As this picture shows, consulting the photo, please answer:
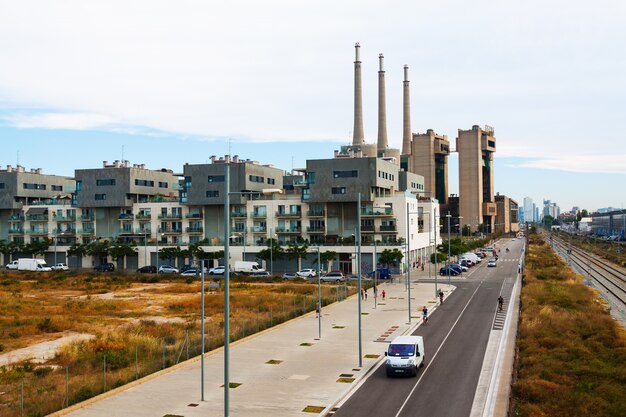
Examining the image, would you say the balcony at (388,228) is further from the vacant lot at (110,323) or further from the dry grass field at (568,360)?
the dry grass field at (568,360)

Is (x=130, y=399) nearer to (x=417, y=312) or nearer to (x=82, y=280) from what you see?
(x=417, y=312)

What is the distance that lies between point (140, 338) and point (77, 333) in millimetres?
8535

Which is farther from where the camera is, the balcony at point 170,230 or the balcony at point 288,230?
the balcony at point 170,230

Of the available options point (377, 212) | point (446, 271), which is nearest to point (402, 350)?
point (446, 271)

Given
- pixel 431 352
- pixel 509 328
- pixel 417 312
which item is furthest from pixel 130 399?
pixel 417 312

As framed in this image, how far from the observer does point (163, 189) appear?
12562 cm

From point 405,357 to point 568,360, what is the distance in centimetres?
899

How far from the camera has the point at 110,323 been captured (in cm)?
5284

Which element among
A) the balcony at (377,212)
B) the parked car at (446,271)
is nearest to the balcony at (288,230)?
the balcony at (377,212)

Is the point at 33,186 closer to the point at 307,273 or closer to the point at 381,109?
the point at 307,273

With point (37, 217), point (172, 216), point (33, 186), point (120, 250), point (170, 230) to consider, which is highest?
point (33, 186)

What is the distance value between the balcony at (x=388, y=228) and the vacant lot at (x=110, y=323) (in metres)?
22.1

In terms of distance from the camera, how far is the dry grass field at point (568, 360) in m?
25.8

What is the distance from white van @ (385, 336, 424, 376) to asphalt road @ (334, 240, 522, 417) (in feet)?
1.53
